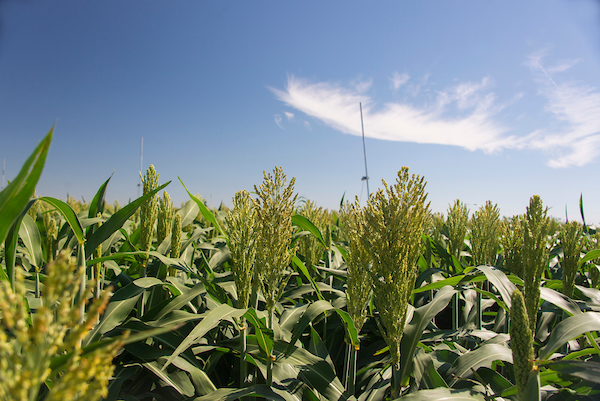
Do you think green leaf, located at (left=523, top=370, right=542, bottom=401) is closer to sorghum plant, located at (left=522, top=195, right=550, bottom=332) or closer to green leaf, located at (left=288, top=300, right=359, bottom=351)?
sorghum plant, located at (left=522, top=195, right=550, bottom=332)

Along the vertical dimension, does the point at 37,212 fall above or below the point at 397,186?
above

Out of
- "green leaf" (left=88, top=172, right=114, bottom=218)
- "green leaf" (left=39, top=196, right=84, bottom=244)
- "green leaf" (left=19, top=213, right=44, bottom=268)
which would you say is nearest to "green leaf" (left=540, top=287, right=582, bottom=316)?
"green leaf" (left=39, top=196, right=84, bottom=244)

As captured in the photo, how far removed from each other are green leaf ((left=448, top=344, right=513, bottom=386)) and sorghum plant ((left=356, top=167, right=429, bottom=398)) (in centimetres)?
53

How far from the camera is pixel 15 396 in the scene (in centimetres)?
54

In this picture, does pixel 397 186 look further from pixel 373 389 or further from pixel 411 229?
pixel 373 389

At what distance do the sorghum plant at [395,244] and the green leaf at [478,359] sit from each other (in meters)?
0.53

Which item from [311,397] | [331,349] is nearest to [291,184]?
[311,397]

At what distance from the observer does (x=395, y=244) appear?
1596mm

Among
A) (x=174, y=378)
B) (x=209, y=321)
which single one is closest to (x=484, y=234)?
(x=209, y=321)

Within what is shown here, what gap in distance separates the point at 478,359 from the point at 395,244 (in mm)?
1013

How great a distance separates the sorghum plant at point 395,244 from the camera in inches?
62.6

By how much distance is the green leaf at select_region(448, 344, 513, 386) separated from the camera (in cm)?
186

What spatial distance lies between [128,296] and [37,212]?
2.30m

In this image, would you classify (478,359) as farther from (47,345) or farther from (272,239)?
(47,345)
